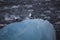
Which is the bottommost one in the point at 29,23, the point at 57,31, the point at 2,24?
the point at 57,31

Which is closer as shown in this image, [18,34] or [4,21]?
[18,34]

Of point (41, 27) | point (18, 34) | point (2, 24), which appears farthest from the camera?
point (2, 24)

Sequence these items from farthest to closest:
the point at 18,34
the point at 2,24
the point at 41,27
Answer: the point at 2,24, the point at 41,27, the point at 18,34

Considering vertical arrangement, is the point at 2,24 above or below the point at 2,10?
below

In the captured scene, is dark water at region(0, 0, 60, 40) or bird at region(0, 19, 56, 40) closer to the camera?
bird at region(0, 19, 56, 40)

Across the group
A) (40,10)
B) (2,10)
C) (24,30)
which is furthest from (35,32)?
(2,10)

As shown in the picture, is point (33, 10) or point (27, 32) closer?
point (27, 32)

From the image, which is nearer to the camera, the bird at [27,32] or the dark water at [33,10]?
the bird at [27,32]

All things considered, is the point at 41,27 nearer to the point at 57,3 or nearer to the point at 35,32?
the point at 35,32

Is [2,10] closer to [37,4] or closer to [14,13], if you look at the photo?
[14,13]
